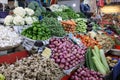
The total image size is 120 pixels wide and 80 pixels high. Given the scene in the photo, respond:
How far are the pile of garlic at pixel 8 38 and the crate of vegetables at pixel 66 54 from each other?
0.56 metres

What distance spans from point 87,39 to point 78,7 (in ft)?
14.8

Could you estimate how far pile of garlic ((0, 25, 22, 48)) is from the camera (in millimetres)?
3433

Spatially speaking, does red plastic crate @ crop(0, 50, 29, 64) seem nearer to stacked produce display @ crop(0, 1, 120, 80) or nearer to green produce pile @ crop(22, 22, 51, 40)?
stacked produce display @ crop(0, 1, 120, 80)

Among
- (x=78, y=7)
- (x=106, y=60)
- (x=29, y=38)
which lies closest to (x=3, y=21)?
(x=29, y=38)

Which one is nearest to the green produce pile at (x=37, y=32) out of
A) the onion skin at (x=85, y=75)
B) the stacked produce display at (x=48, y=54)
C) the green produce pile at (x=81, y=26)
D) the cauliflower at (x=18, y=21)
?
the stacked produce display at (x=48, y=54)

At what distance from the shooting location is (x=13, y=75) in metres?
2.88

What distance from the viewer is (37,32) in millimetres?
3914

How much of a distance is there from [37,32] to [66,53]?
0.57 metres

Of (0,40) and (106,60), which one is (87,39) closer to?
(106,60)

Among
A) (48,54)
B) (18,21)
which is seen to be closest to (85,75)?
(48,54)

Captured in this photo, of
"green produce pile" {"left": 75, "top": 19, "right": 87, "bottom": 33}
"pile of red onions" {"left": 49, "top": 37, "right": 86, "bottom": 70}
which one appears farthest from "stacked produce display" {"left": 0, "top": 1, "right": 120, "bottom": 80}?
"green produce pile" {"left": 75, "top": 19, "right": 87, "bottom": 33}

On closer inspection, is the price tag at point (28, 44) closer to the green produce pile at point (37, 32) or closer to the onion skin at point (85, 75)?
the green produce pile at point (37, 32)

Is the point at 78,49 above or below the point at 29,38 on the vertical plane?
below

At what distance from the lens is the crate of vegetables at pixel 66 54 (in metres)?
3.74
